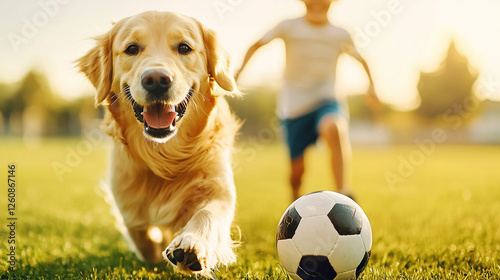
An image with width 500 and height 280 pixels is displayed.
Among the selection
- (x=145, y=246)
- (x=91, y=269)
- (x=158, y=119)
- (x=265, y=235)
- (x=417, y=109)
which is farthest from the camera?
(x=417, y=109)

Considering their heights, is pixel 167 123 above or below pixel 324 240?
above

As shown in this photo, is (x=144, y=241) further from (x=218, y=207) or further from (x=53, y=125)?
(x=53, y=125)

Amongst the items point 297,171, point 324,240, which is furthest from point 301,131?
point 324,240

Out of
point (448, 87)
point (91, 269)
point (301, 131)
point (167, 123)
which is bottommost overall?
point (448, 87)

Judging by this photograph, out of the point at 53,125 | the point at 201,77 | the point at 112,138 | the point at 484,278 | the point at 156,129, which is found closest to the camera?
the point at 484,278

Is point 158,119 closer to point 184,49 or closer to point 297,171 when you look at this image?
point 184,49

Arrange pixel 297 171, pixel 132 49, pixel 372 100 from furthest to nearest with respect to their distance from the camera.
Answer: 1. pixel 297 171
2. pixel 372 100
3. pixel 132 49

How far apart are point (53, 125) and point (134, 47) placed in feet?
174

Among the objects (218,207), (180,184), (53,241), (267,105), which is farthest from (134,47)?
(267,105)

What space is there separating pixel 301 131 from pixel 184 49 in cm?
234

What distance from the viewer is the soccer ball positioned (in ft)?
8.18

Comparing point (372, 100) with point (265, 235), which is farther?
point (372, 100)

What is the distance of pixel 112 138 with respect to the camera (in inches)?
130

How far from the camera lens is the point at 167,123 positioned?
2.85m
